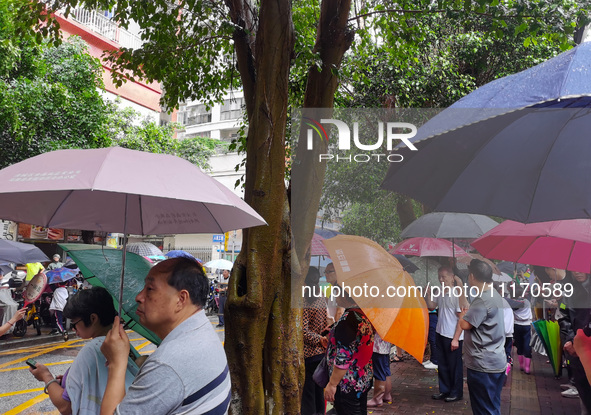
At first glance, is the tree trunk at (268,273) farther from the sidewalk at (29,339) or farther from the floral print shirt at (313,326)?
the sidewalk at (29,339)

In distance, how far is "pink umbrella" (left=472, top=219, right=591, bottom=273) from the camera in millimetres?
4141

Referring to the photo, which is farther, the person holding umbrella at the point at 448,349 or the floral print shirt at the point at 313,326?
the person holding umbrella at the point at 448,349

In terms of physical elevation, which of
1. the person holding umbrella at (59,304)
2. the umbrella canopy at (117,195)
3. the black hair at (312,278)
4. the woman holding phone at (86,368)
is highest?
the umbrella canopy at (117,195)

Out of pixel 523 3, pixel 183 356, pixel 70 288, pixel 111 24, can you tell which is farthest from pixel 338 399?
pixel 111 24

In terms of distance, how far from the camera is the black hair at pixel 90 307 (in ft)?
9.39

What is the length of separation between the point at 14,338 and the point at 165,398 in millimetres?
12015

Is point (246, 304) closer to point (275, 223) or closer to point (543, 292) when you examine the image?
point (275, 223)

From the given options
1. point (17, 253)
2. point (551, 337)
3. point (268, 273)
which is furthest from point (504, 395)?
point (17, 253)

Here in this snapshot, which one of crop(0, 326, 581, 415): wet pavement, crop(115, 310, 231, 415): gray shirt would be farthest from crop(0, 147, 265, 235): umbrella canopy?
crop(0, 326, 581, 415): wet pavement

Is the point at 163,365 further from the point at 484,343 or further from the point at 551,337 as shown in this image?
the point at 551,337

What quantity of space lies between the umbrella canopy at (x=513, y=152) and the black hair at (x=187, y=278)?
3.85 feet

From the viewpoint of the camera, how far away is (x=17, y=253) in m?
9.94

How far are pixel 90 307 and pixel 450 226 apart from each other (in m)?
5.63

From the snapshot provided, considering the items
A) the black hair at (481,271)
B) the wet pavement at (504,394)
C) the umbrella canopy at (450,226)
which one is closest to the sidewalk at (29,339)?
the wet pavement at (504,394)
